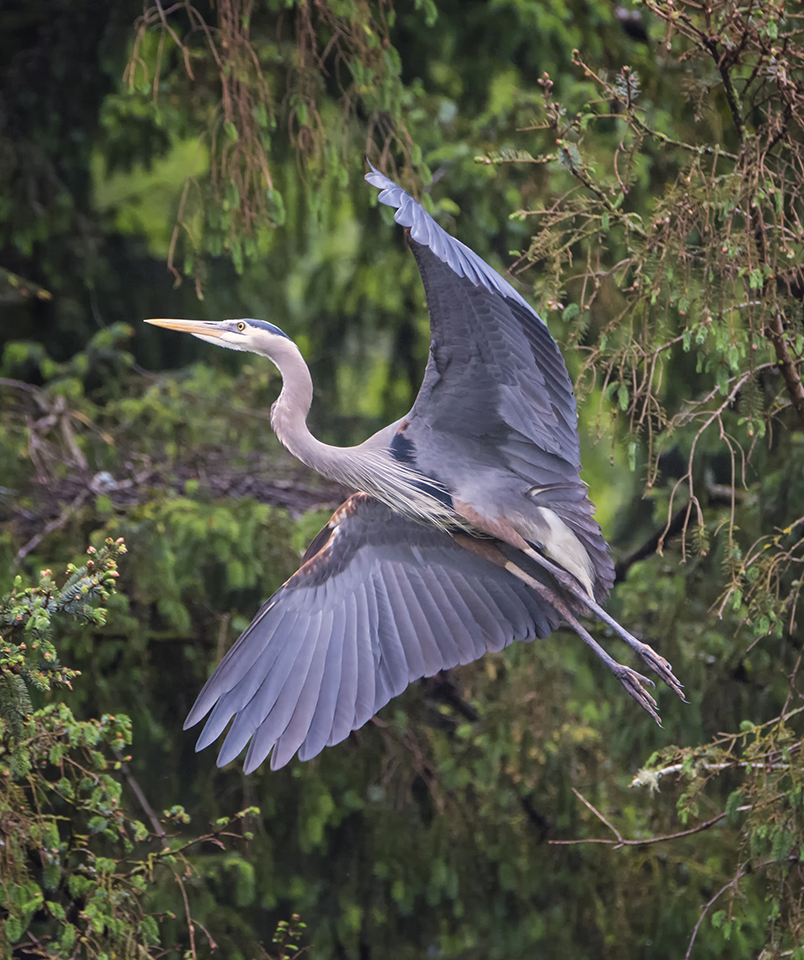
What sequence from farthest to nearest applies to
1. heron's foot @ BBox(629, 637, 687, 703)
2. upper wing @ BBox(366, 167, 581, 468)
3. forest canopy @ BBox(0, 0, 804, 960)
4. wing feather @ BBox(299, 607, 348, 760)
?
forest canopy @ BBox(0, 0, 804, 960) → wing feather @ BBox(299, 607, 348, 760) → heron's foot @ BBox(629, 637, 687, 703) → upper wing @ BBox(366, 167, 581, 468)

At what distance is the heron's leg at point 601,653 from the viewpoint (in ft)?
13.1

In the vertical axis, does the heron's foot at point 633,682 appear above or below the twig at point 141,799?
above

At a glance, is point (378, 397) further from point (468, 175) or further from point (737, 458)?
point (737, 458)

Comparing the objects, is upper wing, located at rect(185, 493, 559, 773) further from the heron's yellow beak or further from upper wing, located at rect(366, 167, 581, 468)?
the heron's yellow beak

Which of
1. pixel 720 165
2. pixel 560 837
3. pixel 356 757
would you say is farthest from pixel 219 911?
pixel 720 165

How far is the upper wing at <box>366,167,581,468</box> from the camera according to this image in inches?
145

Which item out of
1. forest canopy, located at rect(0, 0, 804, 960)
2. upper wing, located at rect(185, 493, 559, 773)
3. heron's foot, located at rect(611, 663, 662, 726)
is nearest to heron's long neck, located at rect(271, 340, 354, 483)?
upper wing, located at rect(185, 493, 559, 773)

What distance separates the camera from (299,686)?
14.3 feet

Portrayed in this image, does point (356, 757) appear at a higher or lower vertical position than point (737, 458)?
lower

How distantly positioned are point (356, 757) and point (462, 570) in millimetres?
2034

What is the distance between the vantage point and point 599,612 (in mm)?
4098

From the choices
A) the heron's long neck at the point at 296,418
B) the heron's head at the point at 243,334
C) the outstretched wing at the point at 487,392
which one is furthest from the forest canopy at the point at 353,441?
the heron's long neck at the point at 296,418

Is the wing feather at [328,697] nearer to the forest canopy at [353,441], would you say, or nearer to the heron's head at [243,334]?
the forest canopy at [353,441]

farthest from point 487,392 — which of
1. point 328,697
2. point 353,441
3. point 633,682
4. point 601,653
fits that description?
point 353,441
